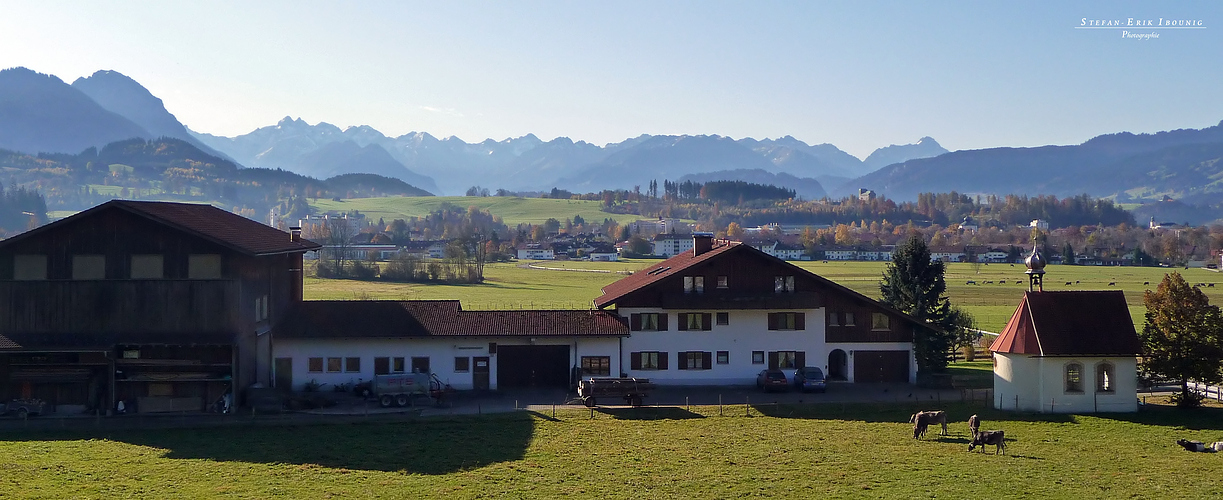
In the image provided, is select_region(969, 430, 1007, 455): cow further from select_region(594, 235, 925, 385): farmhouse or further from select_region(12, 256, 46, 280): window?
select_region(12, 256, 46, 280): window

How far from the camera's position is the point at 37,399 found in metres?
→ 36.9

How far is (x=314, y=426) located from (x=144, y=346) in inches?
337

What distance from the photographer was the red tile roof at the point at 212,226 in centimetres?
3744

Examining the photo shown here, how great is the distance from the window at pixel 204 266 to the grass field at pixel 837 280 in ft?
112

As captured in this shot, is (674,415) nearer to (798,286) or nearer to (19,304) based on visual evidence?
(798,286)

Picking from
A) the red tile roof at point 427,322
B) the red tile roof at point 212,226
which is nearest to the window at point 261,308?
the red tile roof at point 427,322

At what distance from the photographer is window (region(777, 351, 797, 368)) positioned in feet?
152

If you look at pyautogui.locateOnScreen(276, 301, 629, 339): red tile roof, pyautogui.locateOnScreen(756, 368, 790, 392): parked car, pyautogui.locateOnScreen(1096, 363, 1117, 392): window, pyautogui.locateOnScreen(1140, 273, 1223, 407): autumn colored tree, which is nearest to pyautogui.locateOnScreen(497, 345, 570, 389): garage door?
pyautogui.locateOnScreen(276, 301, 629, 339): red tile roof

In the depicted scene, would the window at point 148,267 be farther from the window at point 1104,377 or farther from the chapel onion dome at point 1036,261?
the window at point 1104,377

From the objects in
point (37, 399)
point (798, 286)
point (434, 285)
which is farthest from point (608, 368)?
point (434, 285)

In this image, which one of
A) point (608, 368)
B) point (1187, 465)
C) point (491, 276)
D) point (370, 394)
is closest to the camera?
point (1187, 465)

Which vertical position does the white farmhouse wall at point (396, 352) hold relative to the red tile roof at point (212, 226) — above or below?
below

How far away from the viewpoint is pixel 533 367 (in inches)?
1756

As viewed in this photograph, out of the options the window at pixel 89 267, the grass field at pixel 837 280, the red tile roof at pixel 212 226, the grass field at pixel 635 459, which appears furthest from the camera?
the grass field at pixel 837 280
